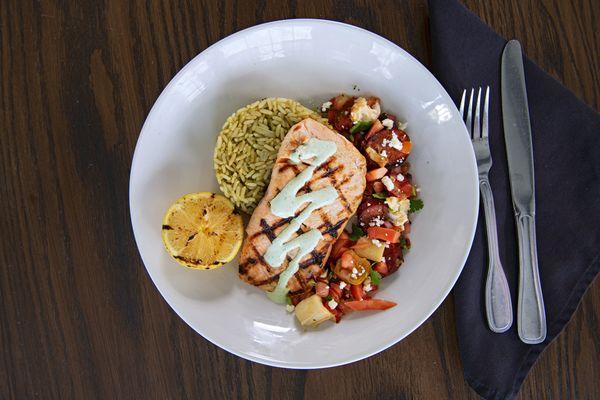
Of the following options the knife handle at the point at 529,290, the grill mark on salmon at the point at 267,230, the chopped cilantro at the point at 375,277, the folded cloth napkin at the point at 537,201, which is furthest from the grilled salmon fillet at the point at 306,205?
the knife handle at the point at 529,290

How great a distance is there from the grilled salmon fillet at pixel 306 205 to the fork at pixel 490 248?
0.55 meters

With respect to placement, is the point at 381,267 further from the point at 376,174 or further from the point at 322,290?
the point at 376,174

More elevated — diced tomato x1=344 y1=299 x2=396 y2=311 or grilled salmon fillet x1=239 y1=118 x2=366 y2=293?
grilled salmon fillet x1=239 y1=118 x2=366 y2=293

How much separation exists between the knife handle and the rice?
3.44 ft

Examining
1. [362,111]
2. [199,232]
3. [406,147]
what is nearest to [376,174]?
[406,147]

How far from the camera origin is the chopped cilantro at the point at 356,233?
257 cm

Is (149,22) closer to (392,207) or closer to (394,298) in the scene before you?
(392,207)

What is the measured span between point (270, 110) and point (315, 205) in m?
0.51

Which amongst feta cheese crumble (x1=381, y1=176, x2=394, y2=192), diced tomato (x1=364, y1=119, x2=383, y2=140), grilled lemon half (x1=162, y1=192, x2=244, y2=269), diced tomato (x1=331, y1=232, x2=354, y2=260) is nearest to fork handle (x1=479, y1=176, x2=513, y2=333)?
feta cheese crumble (x1=381, y1=176, x2=394, y2=192)

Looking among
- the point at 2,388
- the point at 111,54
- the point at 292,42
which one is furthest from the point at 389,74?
the point at 2,388

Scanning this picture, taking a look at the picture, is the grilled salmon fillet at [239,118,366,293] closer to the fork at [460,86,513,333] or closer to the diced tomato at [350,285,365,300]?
the diced tomato at [350,285,365,300]

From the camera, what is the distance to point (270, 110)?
8.48ft

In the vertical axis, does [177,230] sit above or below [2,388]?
above

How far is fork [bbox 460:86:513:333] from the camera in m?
2.55
